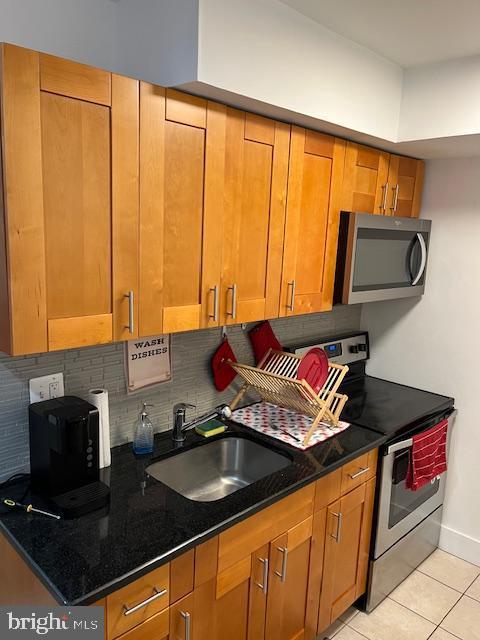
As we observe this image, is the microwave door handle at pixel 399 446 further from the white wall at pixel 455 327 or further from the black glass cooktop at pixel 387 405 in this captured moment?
the white wall at pixel 455 327

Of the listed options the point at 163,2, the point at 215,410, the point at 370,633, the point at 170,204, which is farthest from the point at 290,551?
the point at 163,2

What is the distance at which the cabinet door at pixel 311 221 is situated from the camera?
188cm

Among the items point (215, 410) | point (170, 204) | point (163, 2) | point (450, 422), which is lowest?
point (450, 422)

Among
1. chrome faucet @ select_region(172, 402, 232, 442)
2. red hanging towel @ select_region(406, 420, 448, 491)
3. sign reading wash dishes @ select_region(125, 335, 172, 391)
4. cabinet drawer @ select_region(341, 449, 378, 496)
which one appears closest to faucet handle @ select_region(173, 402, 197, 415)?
chrome faucet @ select_region(172, 402, 232, 442)

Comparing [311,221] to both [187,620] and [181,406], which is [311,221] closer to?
[181,406]

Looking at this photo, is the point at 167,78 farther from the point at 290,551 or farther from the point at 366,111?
the point at 290,551

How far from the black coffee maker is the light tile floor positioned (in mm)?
1346

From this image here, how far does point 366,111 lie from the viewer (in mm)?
1946

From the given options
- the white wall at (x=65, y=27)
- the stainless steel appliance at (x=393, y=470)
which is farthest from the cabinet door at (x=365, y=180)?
the white wall at (x=65, y=27)

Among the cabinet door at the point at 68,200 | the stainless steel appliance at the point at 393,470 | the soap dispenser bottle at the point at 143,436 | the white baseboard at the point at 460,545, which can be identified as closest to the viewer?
the cabinet door at the point at 68,200

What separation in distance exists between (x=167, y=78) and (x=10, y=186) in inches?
23.2

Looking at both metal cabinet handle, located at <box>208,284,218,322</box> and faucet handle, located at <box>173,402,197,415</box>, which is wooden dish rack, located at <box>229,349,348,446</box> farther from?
metal cabinet handle, located at <box>208,284,218,322</box>

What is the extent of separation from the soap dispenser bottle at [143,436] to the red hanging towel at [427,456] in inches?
48.3

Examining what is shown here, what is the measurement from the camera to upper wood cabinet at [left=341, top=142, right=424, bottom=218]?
212 centimetres
